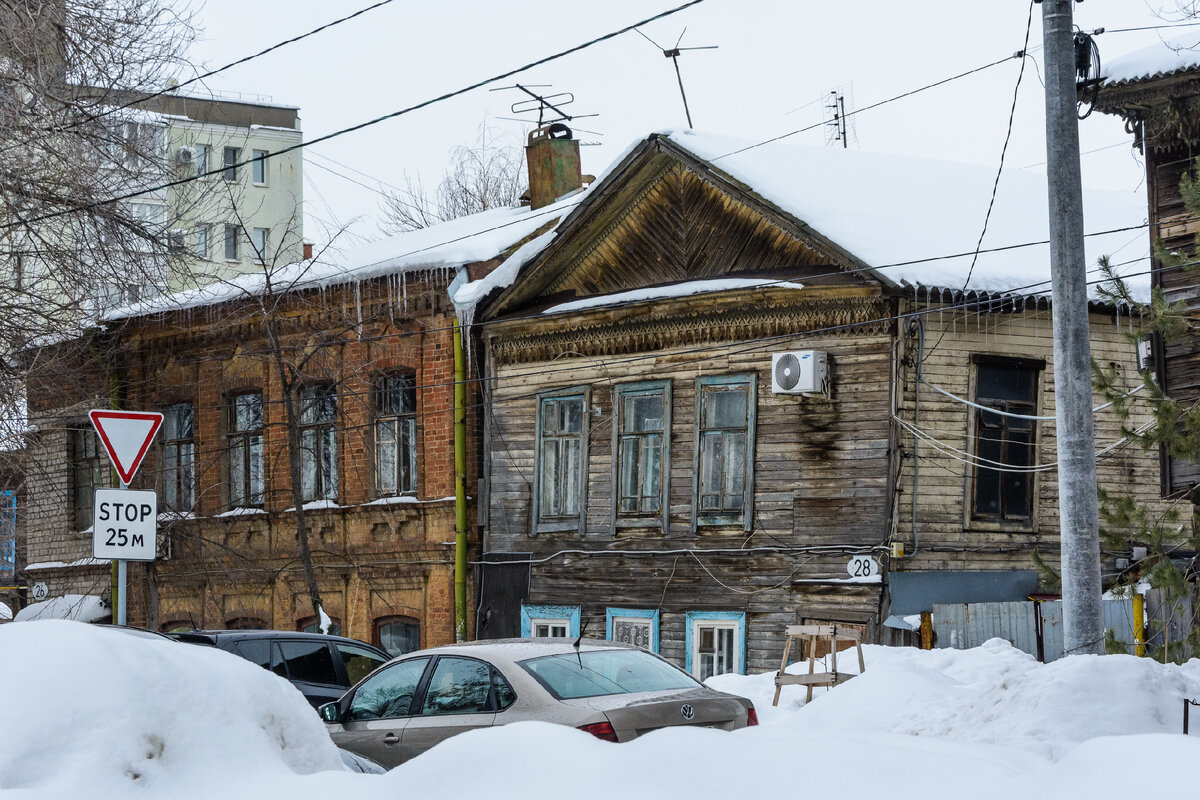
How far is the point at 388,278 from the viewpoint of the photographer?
23.4m

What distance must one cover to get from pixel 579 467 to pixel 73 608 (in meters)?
11.9

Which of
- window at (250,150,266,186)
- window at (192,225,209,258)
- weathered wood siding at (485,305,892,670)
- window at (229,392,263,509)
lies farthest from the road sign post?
window at (250,150,266,186)

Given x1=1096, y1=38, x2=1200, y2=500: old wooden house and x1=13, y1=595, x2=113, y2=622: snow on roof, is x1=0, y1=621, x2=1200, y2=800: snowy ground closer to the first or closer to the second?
x1=1096, y1=38, x2=1200, y2=500: old wooden house

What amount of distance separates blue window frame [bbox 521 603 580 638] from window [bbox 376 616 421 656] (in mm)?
2205

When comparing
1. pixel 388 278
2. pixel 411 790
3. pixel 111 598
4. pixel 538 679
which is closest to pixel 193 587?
pixel 111 598

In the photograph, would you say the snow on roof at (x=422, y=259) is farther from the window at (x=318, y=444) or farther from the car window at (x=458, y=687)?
the car window at (x=458, y=687)

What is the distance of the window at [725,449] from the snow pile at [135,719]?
44.6 ft

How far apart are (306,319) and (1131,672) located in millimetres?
17096

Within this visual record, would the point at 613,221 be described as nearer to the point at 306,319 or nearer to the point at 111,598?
the point at 306,319

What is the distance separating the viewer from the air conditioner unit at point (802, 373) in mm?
18516

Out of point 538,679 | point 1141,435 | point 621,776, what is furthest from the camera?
point 1141,435

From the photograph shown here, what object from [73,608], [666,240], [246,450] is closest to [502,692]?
[666,240]

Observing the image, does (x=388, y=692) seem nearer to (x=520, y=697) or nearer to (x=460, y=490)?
(x=520, y=697)

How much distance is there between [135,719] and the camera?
5570mm
